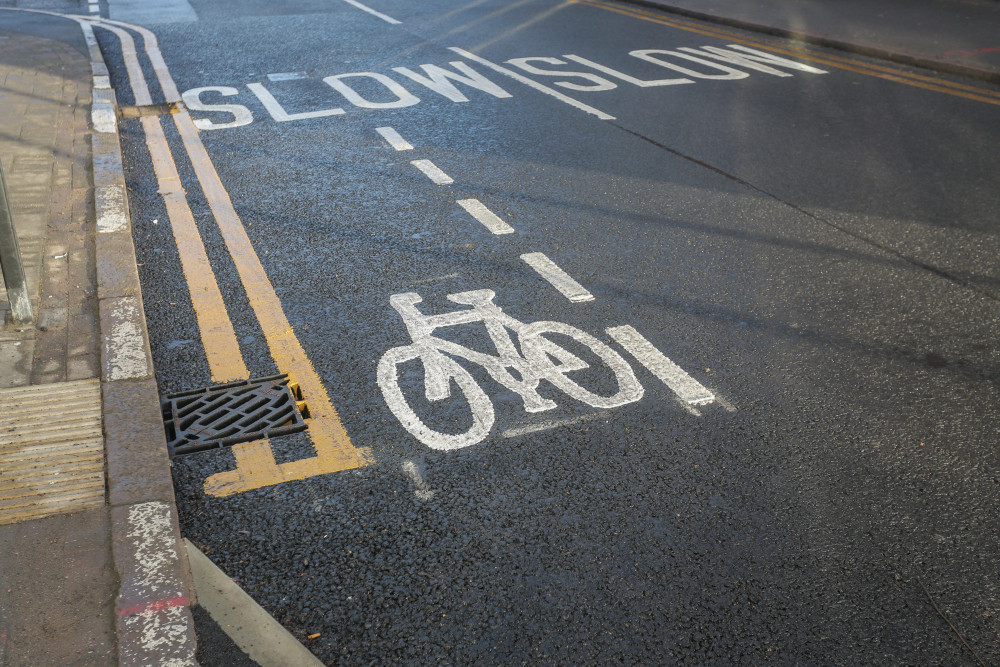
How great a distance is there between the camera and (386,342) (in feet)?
15.9

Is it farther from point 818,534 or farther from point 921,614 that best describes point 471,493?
point 921,614

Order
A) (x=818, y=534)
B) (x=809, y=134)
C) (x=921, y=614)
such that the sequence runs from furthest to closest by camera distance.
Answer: (x=809, y=134) → (x=818, y=534) → (x=921, y=614)

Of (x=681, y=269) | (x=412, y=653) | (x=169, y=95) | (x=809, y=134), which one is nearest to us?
(x=412, y=653)

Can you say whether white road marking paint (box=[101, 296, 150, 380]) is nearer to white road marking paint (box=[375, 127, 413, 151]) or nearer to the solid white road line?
the solid white road line

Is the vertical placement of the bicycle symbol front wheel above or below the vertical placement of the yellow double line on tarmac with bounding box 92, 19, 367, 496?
above

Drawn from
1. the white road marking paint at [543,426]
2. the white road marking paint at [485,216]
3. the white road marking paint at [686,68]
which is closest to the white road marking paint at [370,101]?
the white road marking paint at [485,216]

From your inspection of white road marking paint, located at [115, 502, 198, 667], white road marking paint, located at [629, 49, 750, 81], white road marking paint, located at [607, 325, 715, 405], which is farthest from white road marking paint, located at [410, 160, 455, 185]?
white road marking paint, located at [629, 49, 750, 81]

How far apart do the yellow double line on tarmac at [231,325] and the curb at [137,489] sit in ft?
1.05

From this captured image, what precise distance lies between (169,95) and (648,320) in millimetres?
7427

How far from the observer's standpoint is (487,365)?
4.64 m

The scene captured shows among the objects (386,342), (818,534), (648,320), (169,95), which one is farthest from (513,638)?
(169,95)

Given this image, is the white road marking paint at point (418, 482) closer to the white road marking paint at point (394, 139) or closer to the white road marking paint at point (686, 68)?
the white road marking paint at point (394, 139)

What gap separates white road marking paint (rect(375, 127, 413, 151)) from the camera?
8.29 m

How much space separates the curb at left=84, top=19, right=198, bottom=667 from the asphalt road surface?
178 millimetres
